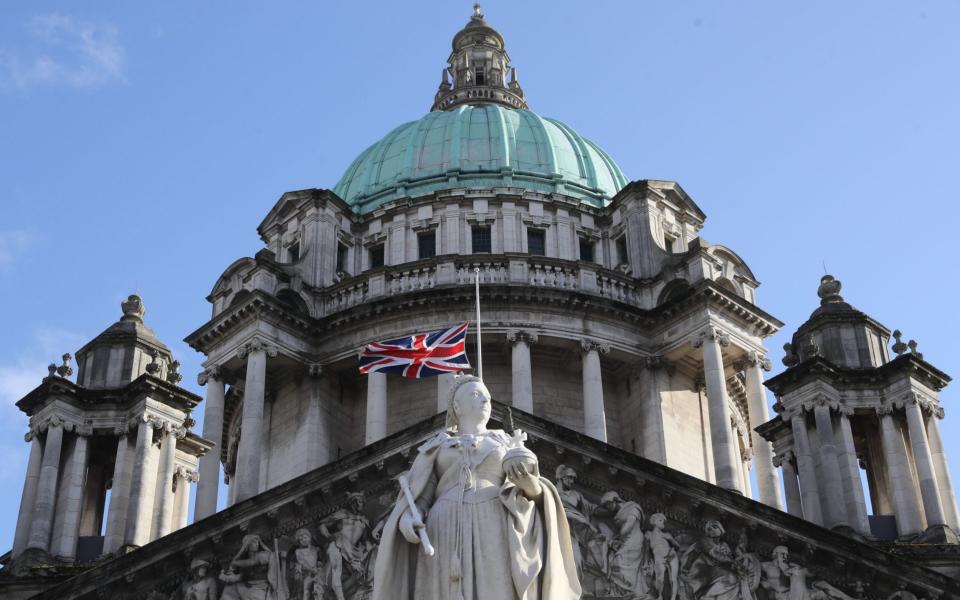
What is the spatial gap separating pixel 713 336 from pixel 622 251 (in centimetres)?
626

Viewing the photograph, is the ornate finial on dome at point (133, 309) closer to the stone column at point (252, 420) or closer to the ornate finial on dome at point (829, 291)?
the stone column at point (252, 420)

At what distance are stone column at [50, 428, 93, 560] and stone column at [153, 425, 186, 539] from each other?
176cm

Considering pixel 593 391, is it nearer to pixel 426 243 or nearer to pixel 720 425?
pixel 720 425

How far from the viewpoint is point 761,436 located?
39.6 meters

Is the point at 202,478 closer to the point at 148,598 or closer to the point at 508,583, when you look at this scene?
the point at 148,598

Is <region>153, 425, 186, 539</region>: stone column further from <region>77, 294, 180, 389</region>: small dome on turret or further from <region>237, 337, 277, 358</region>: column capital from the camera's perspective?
<region>237, 337, 277, 358</region>: column capital

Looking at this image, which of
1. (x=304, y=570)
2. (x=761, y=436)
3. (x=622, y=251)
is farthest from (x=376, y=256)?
(x=304, y=570)

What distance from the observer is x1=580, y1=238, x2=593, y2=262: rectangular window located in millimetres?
48094

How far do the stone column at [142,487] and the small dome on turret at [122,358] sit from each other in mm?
1752

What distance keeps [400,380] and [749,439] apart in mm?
11409

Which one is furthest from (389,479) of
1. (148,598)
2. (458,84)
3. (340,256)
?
(458,84)

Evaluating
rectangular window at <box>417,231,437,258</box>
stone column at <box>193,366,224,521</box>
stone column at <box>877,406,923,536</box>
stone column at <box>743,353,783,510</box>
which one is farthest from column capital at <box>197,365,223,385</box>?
stone column at <box>877,406,923,536</box>

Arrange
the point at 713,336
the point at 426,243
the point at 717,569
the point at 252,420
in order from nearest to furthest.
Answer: the point at 717,569, the point at 252,420, the point at 713,336, the point at 426,243

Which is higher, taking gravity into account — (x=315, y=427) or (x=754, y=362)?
(x=754, y=362)
